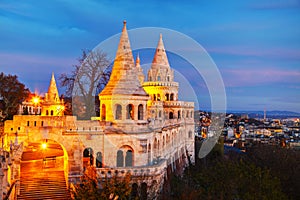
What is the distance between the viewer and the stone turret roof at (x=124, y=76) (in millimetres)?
19609

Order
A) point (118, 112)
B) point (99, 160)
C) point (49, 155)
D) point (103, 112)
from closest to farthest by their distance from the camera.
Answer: point (99, 160) → point (118, 112) → point (103, 112) → point (49, 155)

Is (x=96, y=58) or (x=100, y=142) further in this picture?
(x=96, y=58)

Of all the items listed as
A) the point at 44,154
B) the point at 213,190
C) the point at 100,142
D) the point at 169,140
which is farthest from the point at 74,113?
the point at 213,190

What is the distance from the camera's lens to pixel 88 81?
2658 centimetres

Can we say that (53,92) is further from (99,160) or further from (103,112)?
(99,160)

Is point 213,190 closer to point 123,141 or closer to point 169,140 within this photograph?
point 123,141

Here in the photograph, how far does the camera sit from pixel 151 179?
18625 millimetres

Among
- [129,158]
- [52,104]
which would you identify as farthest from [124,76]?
[52,104]

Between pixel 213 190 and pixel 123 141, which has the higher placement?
pixel 123 141

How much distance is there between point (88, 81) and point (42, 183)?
10.7 metres

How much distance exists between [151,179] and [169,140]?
8223mm

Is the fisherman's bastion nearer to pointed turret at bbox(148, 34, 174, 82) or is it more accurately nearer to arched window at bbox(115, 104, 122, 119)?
arched window at bbox(115, 104, 122, 119)

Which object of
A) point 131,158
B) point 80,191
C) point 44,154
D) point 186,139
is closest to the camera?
point 80,191

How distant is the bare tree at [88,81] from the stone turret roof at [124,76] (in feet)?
19.2
